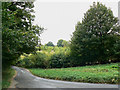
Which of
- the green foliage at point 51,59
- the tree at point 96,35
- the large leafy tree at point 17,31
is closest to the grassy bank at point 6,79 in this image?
the large leafy tree at point 17,31

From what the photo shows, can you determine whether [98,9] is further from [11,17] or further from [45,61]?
[11,17]

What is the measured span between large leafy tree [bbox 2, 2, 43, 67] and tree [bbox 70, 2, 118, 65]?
1422cm

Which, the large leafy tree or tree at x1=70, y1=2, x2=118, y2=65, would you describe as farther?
tree at x1=70, y1=2, x2=118, y2=65

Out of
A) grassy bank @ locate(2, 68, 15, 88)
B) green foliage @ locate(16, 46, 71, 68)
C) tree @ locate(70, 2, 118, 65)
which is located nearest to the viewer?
grassy bank @ locate(2, 68, 15, 88)

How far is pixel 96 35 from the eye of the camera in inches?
930

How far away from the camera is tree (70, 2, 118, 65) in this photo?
22653mm

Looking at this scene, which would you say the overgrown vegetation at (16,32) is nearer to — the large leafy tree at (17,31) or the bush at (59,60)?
the large leafy tree at (17,31)

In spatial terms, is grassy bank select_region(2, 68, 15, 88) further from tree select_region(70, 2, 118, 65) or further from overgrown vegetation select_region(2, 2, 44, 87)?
tree select_region(70, 2, 118, 65)

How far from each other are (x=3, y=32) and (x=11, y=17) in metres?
0.72

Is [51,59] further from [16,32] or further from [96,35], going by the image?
[16,32]

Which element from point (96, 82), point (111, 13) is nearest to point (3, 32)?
point (96, 82)

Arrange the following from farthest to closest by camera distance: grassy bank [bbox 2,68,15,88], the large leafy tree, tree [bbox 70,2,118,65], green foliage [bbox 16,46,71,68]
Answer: green foliage [bbox 16,46,71,68]
tree [bbox 70,2,118,65]
grassy bank [bbox 2,68,15,88]
the large leafy tree

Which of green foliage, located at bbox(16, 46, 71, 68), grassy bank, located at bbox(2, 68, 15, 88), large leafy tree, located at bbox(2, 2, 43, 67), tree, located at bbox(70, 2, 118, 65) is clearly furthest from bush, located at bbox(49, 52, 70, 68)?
large leafy tree, located at bbox(2, 2, 43, 67)

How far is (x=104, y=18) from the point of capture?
23.0 m
